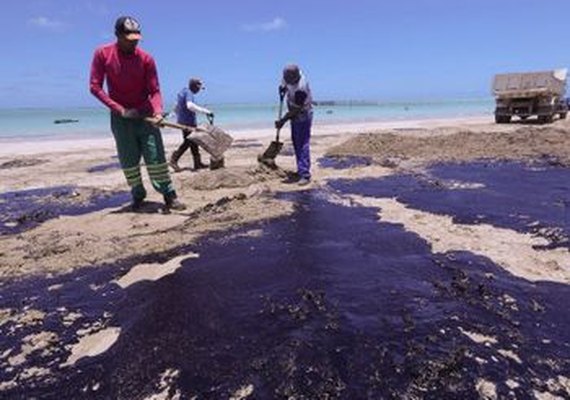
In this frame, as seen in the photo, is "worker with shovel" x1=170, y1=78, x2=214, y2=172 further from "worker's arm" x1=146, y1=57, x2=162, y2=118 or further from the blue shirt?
"worker's arm" x1=146, y1=57, x2=162, y2=118

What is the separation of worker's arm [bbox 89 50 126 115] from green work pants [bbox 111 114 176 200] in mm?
374

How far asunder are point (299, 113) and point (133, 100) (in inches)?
116

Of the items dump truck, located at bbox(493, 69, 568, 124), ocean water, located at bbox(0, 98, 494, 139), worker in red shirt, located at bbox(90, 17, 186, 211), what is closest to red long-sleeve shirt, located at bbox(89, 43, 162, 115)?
worker in red shirt, located at bbox(90, 17, 186, 211)

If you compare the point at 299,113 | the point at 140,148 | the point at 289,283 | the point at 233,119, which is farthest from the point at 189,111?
the point at 233,119

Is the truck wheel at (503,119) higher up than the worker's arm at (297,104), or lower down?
lower down

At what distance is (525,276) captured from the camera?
4.44 metres

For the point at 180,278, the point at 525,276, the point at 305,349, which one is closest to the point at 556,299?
the point at 525,276

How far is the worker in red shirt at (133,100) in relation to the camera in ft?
21.5

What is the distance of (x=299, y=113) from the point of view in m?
9.03

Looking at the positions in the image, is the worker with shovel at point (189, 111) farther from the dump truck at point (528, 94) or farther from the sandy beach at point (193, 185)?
the dump truck at point (528, 94)

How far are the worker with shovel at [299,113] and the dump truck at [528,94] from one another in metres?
14.6

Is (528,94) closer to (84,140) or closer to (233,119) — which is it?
(84,140)

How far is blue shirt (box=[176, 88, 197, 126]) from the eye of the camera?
435 inches

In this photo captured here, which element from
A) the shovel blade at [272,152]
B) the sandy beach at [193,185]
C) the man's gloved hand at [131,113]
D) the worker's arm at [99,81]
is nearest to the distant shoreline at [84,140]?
the sandy beach at [193,185]
